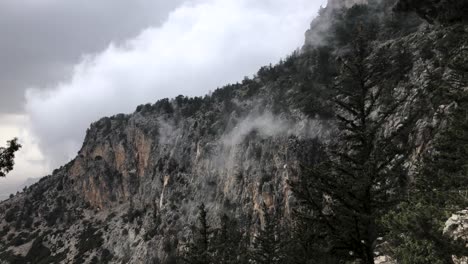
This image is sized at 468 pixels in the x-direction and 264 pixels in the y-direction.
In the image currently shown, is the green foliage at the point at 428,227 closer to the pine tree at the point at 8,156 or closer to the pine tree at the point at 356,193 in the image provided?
the pine tree at the point at 356,193

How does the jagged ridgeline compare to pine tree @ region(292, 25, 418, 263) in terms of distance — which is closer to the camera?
pine tree @ region(292, 25, 418, 263)

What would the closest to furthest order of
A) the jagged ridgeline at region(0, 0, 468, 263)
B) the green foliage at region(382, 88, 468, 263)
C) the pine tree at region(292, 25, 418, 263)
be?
the green foliage at region(382, 88, 468, 263), the pine tree at region(292, 25, 418, 263), the jagged ridgeline at region(0, 0, 468, 263)

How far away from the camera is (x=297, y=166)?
77.8 m

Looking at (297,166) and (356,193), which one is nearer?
(356,193)

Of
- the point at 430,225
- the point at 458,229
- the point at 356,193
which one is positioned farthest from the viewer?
the point at 356,193

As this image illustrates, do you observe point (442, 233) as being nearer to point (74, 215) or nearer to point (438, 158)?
point (438, 158)

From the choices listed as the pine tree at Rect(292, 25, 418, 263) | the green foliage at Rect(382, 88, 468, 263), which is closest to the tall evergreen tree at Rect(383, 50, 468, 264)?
the green foliage at Rect(382, 88, 468, 263)

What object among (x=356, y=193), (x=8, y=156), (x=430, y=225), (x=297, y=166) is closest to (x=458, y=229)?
(x=430, y=225)

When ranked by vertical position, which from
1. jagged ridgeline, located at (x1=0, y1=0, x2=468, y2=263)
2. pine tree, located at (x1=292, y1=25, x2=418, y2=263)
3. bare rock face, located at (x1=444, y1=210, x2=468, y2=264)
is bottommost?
bare rock face, located at (x1=444, y1=210, x2=468, y2=264)

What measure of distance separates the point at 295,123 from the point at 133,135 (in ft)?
259

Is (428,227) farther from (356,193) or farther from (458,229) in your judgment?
(356,193)

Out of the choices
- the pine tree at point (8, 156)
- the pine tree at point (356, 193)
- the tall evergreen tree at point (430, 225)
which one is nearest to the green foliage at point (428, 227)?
the tall evergreen tree at point (430, 225)

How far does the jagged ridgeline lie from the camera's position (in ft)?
49.6

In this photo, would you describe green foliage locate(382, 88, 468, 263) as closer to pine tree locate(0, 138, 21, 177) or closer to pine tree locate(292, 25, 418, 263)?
pine tree locate(292, 25, 418, 263)
